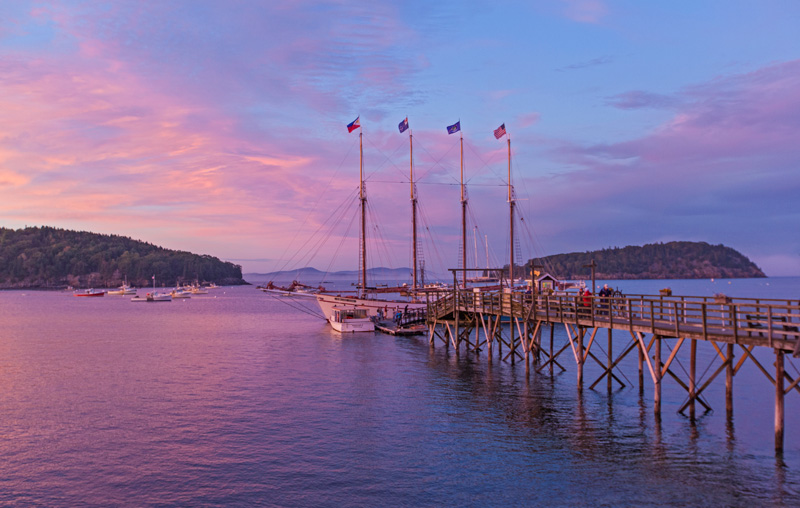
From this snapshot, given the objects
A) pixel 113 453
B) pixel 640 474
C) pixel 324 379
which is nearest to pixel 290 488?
pixel 113 453

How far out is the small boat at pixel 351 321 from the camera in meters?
65.9

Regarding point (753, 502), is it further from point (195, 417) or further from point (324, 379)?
point (324, 379)

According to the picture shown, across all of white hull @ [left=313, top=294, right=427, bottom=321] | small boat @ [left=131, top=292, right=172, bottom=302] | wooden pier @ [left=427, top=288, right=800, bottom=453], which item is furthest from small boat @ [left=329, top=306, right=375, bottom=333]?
small boat @ [left=131, top=292, right=172, bottom=302]

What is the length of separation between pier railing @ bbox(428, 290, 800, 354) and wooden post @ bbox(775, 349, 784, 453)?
0.54 meters

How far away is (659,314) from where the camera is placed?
25078mm

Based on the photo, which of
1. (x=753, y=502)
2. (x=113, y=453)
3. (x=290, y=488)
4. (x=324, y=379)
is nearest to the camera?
(x=753, y=502)

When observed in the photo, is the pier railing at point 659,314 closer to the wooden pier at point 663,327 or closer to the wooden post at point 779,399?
the wooden pier at point 663,327

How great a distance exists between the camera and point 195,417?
1068 inches

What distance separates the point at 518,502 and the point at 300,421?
1221 centimetres

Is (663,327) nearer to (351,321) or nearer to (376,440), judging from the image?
(376,440)

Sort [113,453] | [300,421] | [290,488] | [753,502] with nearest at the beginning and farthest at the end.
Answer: [753,502], [290,488], [113,453], [300,421]

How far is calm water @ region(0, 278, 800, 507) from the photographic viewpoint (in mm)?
17359

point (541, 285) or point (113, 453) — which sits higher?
point (541, 285)

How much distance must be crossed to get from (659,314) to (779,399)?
653cm
